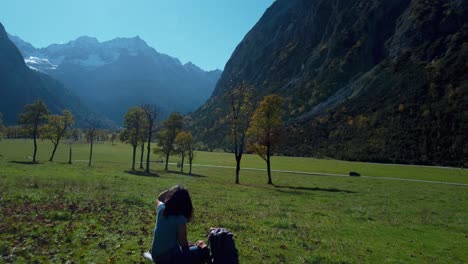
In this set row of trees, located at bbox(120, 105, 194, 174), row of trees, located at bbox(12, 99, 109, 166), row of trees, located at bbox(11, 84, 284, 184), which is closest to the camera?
row of trees, located at bbox(11, 84, 284, 184)

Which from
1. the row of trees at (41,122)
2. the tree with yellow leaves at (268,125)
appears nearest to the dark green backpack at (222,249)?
the tree with yellow leaves at (268,125)

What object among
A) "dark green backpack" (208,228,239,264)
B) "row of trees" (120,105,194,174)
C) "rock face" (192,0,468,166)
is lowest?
"dark green backpack" (208,228,239,264)

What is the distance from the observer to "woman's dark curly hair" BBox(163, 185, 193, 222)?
8102mm

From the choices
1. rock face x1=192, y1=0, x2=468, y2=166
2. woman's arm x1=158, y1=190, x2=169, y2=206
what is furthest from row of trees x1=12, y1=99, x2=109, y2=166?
woman's arm x1=158, y1=190, x2=169, y2=206

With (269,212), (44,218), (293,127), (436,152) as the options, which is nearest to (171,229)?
(44,218)

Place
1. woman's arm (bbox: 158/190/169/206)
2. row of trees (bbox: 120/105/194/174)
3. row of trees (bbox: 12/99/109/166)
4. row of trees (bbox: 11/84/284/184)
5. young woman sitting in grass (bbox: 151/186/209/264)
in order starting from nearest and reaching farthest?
young woman sitting in grass (bbox: 151/186/209/264), woman's arm (bbox: 158/190/169/206), row of trees (bbox: 11/84/284/184), row of trees (bbox: 12/99/109/166), row of trees (bbox: 120/105/194/174)

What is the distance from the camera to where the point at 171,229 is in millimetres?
8078

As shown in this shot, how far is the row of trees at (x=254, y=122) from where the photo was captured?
51.7 meters

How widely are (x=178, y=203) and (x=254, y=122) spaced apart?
44.1m

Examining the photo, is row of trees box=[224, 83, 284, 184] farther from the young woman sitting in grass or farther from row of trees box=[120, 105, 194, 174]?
the young woman sitting in grass

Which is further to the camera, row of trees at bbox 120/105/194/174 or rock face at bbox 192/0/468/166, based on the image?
rock face at bbox 192/0/468/166

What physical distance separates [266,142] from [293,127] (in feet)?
372

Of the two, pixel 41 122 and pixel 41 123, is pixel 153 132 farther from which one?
pixel 41 123

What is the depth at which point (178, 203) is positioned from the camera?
26.7 ft
